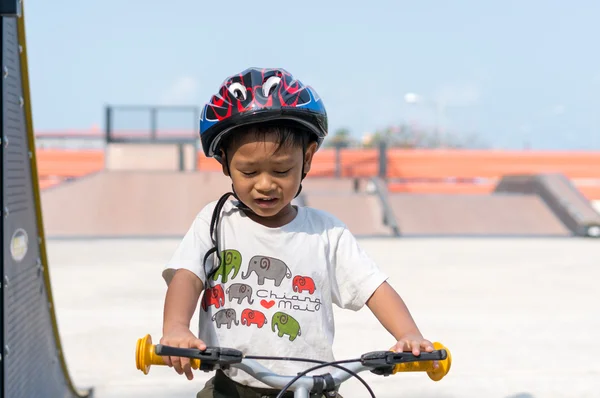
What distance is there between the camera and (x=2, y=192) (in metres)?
3.17

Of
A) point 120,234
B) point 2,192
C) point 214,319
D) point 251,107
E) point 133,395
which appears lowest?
point 120,234

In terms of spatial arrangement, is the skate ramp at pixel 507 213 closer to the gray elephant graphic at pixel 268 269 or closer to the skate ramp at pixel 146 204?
the skate ramp at pixel 146 204

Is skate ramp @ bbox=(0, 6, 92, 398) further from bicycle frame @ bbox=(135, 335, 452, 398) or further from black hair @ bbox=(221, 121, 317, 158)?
bicycle frame @ bbox=(135, 335, 452, 398)

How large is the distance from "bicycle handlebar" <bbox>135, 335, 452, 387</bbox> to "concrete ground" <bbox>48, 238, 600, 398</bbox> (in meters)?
2.79

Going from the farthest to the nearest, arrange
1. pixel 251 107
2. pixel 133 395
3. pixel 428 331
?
pixel 428 331, pixel 133 395, pixel 251 107

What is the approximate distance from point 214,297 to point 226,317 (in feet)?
0.25

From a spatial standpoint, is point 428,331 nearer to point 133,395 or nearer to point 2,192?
point 133,395

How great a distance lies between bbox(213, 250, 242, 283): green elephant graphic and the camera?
2520 millimetres

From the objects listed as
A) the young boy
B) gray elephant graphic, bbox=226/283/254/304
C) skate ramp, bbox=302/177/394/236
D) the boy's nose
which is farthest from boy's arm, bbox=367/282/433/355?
skate ramp, bbox=302/177/394/236

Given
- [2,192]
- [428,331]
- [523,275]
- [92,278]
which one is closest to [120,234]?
[92,278]

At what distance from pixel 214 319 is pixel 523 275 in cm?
930

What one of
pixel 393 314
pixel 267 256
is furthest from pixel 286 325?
pixel 393 314

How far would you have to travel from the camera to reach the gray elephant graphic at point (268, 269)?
2.50 m

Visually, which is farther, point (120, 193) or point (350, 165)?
point (350, 165)
